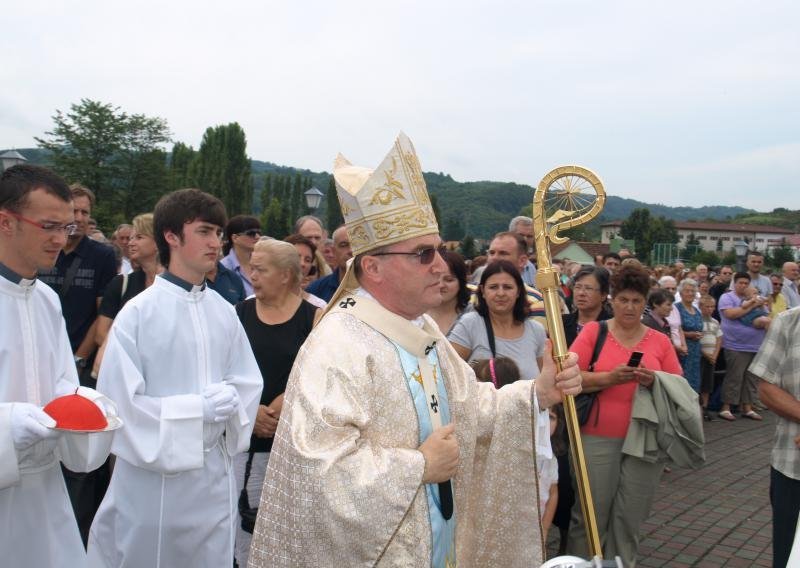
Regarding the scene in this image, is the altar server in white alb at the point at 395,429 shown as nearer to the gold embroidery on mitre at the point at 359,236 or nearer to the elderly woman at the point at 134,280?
the gold embroidery on mitre at the point at 359,236

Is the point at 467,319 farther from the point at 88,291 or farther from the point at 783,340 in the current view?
the point at 88,291

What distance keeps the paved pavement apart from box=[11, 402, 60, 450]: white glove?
4.32 metres

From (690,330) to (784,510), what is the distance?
650 cm

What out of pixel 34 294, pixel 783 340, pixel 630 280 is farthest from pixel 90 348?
pixel 783 340

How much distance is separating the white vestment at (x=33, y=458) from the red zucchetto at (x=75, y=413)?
0.19m

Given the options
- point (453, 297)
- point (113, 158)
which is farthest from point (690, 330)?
point (113, 158)

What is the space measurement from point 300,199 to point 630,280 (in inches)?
3946

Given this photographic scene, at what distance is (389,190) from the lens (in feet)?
9.00

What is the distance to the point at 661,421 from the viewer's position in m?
4.75

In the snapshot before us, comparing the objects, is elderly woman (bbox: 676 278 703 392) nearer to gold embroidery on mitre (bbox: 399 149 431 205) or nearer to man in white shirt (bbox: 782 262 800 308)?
man in white shirt (bbox: 782 262 800 308)

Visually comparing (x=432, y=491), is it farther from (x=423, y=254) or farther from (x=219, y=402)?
(x=219, y=402)

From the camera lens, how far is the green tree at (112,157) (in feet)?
172

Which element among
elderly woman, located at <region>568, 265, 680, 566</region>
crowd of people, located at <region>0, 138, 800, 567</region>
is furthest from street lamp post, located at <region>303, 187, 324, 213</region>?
elderly woman, located at <region>568, 265, 680, 566</region>

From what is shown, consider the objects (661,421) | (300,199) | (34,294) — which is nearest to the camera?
(34,294)
